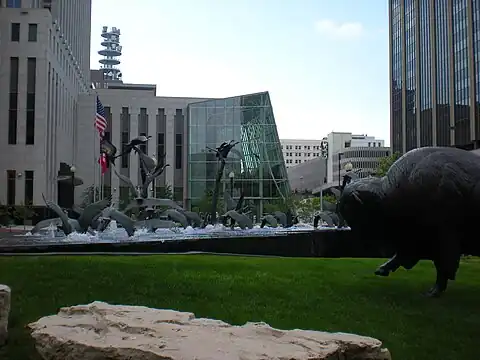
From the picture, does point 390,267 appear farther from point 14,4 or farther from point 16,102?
point 14,4

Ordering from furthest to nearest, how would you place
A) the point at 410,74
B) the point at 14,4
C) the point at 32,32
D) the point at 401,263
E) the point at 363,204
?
1. the point at 410,74
2. the point at 14,4
3. the point at 32,32
4. the point at 401,263
5. the point at 363,204

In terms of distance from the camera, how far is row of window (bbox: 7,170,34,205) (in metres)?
48.2

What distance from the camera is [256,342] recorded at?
3.86 m

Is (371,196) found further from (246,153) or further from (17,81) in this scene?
(246,153)

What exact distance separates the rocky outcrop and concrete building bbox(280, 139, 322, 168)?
153 m

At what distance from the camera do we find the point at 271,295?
27.8ft

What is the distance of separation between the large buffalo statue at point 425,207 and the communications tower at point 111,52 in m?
150

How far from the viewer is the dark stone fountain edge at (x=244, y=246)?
42.0 feet

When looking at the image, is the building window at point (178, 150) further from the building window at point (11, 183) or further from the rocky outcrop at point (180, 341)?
the rocky outcrop at point (180, 341)

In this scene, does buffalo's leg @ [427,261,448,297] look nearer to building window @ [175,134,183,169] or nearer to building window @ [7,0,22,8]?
building window @ [7,0,22,8]

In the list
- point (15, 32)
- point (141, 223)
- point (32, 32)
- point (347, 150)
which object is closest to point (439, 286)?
point (141, 223)

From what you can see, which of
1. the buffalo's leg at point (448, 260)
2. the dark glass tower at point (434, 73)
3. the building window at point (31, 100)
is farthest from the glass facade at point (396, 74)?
the buffalo's leg at point (448, 260)

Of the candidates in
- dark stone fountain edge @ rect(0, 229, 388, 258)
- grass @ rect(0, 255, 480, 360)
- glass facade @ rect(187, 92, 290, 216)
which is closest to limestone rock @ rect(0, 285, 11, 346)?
grass @ rect(0, 255, 480, 360)

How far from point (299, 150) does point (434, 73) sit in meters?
83.6
